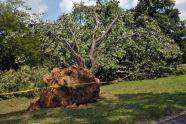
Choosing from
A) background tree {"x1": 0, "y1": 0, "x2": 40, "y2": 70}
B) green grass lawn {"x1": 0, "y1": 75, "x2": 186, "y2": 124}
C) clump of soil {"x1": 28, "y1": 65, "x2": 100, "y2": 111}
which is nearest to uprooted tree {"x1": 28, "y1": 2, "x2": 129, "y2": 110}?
clump of soil {"x1": 28, "y1": 65, "x2": 100, "y2": 111}

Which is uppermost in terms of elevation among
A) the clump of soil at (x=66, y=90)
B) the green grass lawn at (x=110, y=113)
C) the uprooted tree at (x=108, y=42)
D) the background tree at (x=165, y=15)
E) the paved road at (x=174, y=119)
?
the background tree at (x=165, y=15)

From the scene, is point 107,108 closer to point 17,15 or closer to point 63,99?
point 63,99

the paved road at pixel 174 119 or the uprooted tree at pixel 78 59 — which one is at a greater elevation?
the uprooted tree at pixel 78 59

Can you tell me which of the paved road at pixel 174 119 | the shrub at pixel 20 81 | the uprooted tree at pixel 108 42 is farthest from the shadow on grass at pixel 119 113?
the shrub at pixel 20 81

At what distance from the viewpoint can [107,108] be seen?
38.3ft

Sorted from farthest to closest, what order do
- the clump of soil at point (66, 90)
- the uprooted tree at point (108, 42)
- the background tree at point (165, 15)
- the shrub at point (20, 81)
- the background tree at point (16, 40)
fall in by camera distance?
the background tree at point (165, 15)
the background tree at point (16, 40)
the uprooted tree at point (108, 42)
the shrub at point (20, 81)
the clump of soil at point (66, 90)

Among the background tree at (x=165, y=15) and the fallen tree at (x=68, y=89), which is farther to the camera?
the background tree at (x=165, y=15)

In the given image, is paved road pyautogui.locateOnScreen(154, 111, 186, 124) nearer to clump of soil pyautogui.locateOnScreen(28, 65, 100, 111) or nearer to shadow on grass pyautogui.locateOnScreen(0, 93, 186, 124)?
shadow on grass pyautogui.locateOnScreen(0, 93, 186, 124)

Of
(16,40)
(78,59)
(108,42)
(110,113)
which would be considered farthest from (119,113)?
(16,40)

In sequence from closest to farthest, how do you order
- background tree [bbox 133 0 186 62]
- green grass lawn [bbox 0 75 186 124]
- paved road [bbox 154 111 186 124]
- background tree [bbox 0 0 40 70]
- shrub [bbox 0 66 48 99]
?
1. paved road [bbox 154 111 186 124]
2. green grass lawn [bbox 0 75 186 124]
3. shrub [bbox 0 66 48 99]
4. background tree [bbox 0 0 40 70]
5. background tree [bbox 133 0 186 62]

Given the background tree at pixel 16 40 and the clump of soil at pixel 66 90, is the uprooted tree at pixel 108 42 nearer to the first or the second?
the background tree at pixel 16 40

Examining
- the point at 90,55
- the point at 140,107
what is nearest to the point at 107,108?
the point at 140,107

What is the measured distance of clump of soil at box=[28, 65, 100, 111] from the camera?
1318cm

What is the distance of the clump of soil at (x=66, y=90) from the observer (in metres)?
13.2
